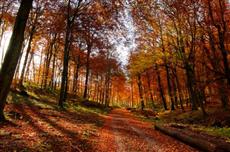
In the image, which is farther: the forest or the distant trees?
the distant trees

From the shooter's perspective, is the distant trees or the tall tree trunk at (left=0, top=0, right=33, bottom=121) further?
the distant trees

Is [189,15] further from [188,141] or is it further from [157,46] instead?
[188,141]

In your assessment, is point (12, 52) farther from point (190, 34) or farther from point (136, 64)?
point (136, 64)

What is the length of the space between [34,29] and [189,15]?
59.2ft

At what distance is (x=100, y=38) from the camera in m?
23.4

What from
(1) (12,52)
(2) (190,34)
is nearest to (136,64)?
(2) (190,34)

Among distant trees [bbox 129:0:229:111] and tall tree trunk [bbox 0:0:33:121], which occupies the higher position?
distant trees [bbox 129:0:229:111]

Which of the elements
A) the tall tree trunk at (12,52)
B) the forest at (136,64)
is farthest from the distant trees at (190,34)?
the tall tree trunk at (12,52)

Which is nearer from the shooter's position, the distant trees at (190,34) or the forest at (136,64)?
the forest at (136,64)

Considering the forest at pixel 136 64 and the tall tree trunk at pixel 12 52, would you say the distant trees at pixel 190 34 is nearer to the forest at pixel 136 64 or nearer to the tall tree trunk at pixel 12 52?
the forest at pixel 136 64

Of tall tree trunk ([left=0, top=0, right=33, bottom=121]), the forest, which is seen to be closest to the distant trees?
the forest

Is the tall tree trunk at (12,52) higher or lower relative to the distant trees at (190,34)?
lower

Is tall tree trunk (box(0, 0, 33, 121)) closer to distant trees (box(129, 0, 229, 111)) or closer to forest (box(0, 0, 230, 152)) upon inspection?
forest (box(0, 0, 230, 152))

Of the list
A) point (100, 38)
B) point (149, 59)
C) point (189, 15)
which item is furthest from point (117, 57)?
point (189, 15)
